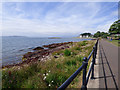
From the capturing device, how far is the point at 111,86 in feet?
8.94

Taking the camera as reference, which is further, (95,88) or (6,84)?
(6,84)

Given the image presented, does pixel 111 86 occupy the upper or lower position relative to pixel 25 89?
upper

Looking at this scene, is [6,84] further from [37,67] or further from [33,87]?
[37,67]

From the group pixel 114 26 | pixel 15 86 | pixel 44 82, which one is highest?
pixel 114 26

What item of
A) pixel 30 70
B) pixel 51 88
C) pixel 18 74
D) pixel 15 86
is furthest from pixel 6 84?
pixel 51 88

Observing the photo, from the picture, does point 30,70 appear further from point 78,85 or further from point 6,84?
point 78,85

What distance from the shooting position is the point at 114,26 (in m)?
37.3

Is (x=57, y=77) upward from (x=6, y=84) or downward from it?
upward

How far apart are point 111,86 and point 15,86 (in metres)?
3.84

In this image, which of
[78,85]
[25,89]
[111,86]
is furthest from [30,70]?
[111,86]

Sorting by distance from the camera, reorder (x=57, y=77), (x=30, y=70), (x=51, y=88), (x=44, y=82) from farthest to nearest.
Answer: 1. (x=30, y=70)
2. (x=57, y=77)
3. (x=44, y=82)
4. (x=51, y=88)

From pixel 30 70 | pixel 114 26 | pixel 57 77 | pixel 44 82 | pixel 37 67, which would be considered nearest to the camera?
pixel 44 82

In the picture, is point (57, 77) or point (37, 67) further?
point (37, 67)

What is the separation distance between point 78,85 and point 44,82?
1.39 metres
